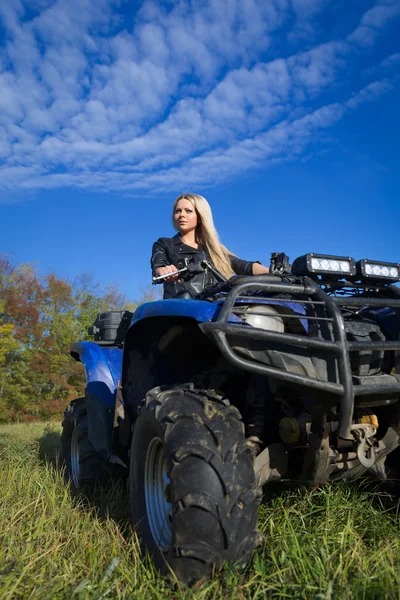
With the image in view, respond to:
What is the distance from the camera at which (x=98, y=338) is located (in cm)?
432

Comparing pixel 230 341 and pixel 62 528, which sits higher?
pixel 230 341

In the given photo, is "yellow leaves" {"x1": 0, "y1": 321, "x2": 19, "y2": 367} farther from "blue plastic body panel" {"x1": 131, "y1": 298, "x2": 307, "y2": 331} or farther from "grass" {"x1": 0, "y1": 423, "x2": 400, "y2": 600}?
"blue plastic body panel" {"x1": 131, "y1": 298, "x2": 307, "y2": 331}

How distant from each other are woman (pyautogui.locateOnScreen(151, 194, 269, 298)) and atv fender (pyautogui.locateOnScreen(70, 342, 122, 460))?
2.66ft

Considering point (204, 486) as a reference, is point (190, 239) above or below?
above

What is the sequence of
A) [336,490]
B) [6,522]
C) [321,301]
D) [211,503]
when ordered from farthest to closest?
[336,490] < [6,522] < [321,301] < [211,503]

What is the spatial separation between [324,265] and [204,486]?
120 cm

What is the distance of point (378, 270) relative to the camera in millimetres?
2641

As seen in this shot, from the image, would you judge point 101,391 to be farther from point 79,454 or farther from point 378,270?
point 378,270

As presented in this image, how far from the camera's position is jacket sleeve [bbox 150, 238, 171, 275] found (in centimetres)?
362

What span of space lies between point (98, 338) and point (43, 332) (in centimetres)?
2129

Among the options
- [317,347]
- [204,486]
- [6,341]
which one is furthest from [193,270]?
[6,341]

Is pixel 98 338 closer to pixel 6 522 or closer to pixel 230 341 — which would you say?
pixel 6 522

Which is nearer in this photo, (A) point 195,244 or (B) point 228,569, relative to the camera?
(B) point 228,569

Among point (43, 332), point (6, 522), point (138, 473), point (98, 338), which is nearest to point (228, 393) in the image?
point (138, 473)
